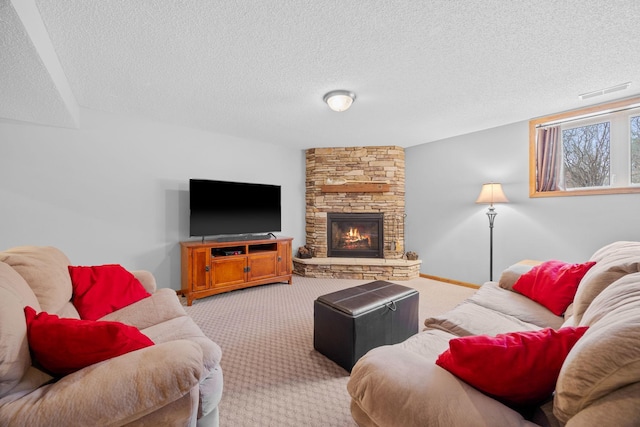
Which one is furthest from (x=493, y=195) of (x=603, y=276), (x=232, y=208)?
(x=232, y=208)

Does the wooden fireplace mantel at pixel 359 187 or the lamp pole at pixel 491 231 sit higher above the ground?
the wooden fireplace mantel at pixel 359 187

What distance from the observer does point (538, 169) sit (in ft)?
11.1

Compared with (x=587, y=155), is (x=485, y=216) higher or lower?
lower

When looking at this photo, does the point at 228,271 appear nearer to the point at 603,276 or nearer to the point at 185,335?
the point at 185,335

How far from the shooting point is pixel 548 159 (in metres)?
3.33

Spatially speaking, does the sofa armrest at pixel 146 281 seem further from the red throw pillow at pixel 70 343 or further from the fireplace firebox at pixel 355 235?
the fireplace firebox at pixel 355 235

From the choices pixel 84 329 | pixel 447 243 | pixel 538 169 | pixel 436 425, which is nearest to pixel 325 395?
pixel 436 425

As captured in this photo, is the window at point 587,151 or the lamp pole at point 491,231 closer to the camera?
the window at point 587,151

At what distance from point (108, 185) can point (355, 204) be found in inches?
137

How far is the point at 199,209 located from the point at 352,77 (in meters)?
2.51

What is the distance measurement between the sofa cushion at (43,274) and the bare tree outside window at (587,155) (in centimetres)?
486

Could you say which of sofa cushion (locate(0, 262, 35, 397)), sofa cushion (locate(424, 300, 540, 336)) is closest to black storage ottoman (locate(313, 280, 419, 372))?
sofa cushion (locate(424, 300, 540, 336))

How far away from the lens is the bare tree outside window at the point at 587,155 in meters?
3.01

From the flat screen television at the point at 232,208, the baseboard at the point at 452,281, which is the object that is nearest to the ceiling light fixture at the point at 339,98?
the flat screen television at the point at 232,208
